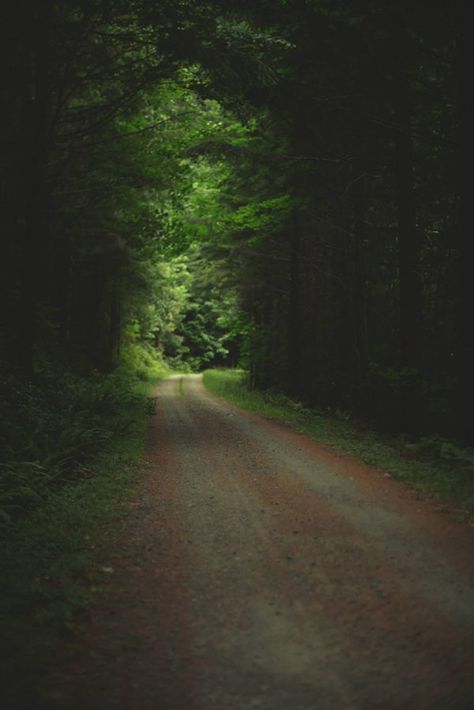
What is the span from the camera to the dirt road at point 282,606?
2986 mm

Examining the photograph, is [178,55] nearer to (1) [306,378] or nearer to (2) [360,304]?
(2) [360,304]

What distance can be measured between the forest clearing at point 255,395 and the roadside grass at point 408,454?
0.08m

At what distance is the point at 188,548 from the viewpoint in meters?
5.18

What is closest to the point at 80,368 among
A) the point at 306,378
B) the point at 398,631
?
the point at 306,378

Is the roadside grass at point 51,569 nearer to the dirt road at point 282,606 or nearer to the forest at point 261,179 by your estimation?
the dirt road at point 282,606

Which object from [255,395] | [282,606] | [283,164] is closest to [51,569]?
[282,606]

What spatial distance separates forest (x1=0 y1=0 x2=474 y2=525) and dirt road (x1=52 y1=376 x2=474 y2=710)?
87.1 inches

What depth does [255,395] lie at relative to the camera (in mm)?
22484

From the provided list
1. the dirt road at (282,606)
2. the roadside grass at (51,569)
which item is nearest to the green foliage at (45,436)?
the roadside grass at (51,569)

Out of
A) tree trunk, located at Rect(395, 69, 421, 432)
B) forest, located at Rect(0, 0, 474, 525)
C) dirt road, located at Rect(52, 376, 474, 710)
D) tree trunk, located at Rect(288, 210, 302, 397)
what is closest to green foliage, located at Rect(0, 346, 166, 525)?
forest, located at Rect(0, 0, 474, 525)

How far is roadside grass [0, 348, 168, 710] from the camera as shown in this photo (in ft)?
10.4

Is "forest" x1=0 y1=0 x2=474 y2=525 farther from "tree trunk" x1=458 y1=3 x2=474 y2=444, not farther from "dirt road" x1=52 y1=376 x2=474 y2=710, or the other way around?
"dirt road" x1=52 y1=376 x2=474 y2=710

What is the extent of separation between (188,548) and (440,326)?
33.9 ft

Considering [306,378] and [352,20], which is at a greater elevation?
[352,20]
